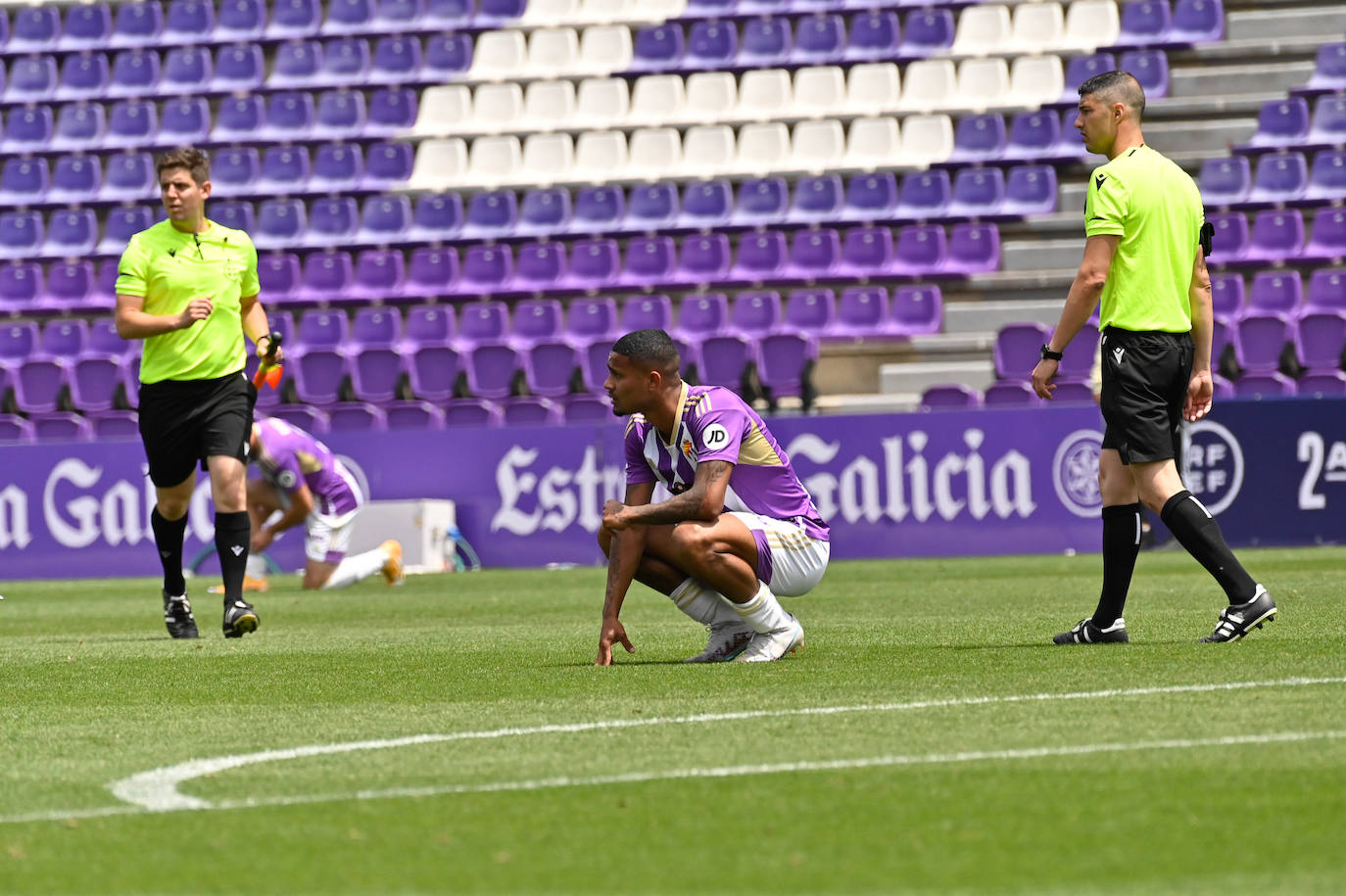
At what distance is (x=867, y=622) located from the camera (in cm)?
920

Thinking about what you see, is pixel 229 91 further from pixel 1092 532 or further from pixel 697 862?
pixel 697 862

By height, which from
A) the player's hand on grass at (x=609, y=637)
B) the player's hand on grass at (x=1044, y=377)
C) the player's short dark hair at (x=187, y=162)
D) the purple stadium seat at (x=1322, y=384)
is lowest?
the purple stadium seat at (x=1322, y=384)

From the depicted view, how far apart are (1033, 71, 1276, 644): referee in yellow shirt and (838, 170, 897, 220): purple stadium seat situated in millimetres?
14882

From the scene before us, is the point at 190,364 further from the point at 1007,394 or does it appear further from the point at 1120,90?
the point at 1007,394

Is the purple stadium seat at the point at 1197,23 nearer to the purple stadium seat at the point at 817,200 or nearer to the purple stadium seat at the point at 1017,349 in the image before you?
the purple stadium seat at the point at 817,200

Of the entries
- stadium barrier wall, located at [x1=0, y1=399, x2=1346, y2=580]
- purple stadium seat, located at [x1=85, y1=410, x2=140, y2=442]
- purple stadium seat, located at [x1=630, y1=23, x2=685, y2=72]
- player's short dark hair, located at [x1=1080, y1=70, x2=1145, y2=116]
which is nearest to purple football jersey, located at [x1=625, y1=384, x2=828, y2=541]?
player's short dark hair, located at [x1=1080, y1=70, x2=1145, y2=116]

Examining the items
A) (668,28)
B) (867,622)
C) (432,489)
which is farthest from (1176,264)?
(668,28)

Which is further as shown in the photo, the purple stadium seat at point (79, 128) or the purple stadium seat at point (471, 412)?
the purple stadium seat at point (79, 128)

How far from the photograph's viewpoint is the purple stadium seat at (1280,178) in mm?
21234

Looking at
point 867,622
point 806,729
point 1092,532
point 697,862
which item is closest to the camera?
point 697,862

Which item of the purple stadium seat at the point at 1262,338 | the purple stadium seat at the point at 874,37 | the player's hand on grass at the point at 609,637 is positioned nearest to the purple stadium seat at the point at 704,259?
the purple stadium seat at the point at 874,37

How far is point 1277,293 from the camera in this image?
65.2 feet

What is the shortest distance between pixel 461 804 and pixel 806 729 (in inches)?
49.3

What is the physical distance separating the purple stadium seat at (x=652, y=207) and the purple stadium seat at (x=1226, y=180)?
19.2 ft
